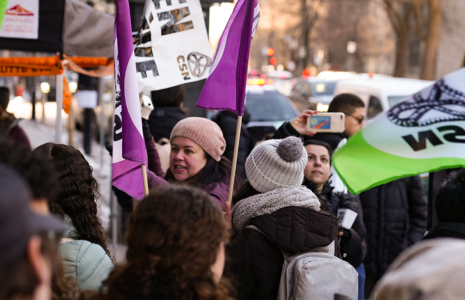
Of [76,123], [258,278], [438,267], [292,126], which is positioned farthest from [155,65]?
[76,123]

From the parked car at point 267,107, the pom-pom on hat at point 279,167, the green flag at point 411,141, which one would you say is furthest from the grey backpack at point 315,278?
the parked car at point 267,107

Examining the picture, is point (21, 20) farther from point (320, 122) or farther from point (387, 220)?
point (387, 220)

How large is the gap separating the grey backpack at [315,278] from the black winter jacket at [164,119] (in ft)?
8.67

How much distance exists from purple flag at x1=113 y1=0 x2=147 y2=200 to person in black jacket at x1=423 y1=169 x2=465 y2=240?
5.26 ft

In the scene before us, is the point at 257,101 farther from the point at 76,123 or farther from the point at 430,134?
the point at 76,123

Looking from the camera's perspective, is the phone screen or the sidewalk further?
the sidewalk

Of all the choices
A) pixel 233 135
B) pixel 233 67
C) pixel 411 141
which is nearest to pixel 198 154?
pixel 233 67

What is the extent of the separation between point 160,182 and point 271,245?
1.28m

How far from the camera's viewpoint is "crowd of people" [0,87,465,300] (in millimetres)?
1157

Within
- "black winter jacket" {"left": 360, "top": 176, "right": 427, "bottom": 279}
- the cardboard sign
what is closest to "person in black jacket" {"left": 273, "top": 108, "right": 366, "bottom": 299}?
"black winter jacket" {"left": 360, "top": 176, "right": 427, "bottom": 279}

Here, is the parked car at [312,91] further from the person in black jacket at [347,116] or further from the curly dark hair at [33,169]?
the curly dark hair at [33,169]

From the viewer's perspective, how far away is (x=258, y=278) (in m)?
2.57

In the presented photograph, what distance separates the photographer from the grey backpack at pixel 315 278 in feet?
7.98

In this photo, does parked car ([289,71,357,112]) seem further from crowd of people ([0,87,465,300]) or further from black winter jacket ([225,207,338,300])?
black winter jacket ([225,207,338,300])
